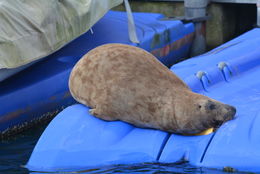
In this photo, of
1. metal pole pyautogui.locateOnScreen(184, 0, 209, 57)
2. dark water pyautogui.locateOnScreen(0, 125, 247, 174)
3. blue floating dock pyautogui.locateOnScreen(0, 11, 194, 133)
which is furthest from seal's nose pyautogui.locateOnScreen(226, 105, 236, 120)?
metal pole pyautogui.locateOnScreen(184, 0, 209, 57)

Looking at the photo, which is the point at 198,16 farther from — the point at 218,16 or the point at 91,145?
the point at 91,145

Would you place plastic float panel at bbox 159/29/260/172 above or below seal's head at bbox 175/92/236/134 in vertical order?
below

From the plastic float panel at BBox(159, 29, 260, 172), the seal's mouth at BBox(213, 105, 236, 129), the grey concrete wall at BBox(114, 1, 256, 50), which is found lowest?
the grey concrete wall at BBox(114, 1, 256, 50)

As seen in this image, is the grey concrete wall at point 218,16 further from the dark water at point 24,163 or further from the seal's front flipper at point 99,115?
the seal's front flipper at point 99,115

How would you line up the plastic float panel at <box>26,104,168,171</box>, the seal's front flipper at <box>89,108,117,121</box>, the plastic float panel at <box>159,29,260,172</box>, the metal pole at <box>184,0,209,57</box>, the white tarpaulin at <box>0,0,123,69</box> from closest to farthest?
the plastic float panel at <box>159,29,260,172</box> → the plastic float panel at <box>26,104,168,171</box> → the seal's front flipper at <box>89,108,117,121</box> → the white tarpaulin at <box>0,0,123,69</box> → the metal pole at <box>184,0,209,57</box>

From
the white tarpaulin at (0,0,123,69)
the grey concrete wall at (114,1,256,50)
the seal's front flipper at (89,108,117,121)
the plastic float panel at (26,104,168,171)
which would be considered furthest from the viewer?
the grey concrete wall at (114,1,256,50)

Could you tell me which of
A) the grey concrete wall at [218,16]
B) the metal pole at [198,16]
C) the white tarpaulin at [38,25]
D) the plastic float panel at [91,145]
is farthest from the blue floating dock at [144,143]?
the grey concrete wall at [218,16]

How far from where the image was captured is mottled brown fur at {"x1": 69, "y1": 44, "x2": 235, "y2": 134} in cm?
393

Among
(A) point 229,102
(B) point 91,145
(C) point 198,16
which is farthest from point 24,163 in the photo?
(C) point 198,16

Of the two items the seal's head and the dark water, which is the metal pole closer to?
the dark water

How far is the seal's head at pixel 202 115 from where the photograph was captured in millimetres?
3885

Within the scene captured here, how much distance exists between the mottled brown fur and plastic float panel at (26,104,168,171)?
9 centimetres

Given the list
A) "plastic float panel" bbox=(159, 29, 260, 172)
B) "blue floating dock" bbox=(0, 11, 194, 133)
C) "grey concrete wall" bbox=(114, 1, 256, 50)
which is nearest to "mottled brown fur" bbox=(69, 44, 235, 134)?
"plastic float panel" bbox=(159, 29, 260, 172)

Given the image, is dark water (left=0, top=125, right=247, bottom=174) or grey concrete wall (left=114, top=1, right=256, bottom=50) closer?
dark water (left=0, top=125, right=247, bottom=174)
